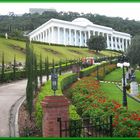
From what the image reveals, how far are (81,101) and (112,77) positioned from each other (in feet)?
67.4

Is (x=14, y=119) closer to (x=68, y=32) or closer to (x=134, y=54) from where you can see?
(x=134, y=54)

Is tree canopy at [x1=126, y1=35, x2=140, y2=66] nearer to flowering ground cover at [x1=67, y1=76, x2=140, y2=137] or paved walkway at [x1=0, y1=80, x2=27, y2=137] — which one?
paved walkway at [x1=0, y1=80, x2=27, y2=137]

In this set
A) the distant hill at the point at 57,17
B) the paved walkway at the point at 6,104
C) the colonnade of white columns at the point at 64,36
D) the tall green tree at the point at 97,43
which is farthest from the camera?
the distant hill at the point at 57,17

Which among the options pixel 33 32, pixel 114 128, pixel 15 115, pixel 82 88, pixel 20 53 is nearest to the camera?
pixel 114 128

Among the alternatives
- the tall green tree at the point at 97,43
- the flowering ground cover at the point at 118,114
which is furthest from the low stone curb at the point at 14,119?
the tall green tree at the point at 97,43

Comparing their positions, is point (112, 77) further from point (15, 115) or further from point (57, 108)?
point (57, 108)

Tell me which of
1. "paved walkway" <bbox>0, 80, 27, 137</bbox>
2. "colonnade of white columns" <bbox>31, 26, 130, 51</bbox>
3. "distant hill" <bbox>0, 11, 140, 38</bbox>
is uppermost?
"paved walkway" <bbox>0, 80, 27, 137</bbox>

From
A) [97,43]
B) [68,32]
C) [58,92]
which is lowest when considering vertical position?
[68,32]

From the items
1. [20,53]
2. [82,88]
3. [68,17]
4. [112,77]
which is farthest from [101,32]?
[82,88]

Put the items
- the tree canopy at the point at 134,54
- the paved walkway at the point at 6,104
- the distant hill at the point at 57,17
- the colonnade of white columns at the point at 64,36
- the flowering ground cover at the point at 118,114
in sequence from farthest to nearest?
1. the distant hill at the point at 57,17
2. the colonnade of white columns at the point at 64,36
3. the tree canopy at the point at 134,54
4. the paved walkway at the point at 6,104
5. the flowering ground cover at the point at 118,114

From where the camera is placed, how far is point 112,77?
34.7 metres

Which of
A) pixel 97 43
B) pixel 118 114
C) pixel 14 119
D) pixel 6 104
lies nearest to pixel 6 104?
pixel 6 104

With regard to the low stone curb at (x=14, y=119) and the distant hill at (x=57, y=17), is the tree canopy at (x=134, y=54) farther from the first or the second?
the distant hill at (x=57, y=17)

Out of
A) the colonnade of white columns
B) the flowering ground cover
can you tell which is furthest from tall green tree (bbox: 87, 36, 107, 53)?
the flowering ground cover
